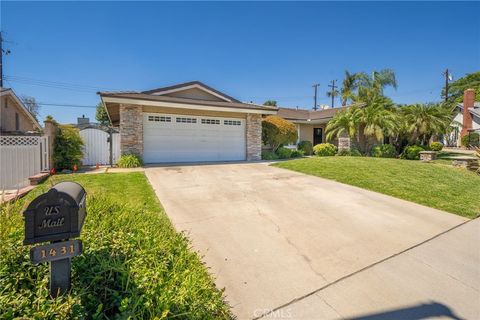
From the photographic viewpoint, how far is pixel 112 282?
6.64ft

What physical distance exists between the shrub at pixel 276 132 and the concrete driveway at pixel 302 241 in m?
8.26

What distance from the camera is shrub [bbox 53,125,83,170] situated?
9.93 metres

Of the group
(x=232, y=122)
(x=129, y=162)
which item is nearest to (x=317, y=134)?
(x=232, y=122)

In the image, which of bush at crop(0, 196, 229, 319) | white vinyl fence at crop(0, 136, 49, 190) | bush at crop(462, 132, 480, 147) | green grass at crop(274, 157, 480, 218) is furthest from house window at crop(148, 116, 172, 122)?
bush at crop(462, 132, 480, 147)

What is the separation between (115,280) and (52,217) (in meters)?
0.80

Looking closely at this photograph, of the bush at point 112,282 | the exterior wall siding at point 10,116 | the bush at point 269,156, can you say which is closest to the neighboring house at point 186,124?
the bush at point 269,156

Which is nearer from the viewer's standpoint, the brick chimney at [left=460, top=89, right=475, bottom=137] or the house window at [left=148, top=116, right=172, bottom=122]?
the house window at [left=148, top=116, right=172, bottom=122]

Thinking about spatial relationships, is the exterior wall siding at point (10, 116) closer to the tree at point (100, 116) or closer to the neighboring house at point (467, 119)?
the tree at point (100, 116)

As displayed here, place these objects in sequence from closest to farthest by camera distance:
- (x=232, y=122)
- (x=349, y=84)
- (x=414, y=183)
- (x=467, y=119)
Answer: (x=414, y=183), (x=232, y=122), (x=467, y=119), (x=349, y=84)

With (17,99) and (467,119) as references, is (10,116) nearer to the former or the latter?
(17,99)

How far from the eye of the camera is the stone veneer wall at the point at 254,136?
14079mm

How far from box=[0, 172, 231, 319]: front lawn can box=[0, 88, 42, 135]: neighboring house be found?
14.2 metres

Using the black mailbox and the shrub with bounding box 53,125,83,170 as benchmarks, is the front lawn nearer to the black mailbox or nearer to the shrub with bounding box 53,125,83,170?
the black mailbox

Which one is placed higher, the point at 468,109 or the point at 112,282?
the point at 468,109
